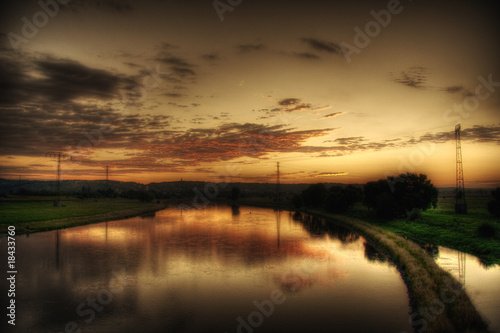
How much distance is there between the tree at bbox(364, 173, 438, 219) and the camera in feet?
199

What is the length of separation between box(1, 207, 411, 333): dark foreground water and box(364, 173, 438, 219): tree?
27401 millimetres

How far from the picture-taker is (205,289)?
20172 mm

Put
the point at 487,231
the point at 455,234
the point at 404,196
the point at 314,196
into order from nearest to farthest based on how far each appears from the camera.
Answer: the point at 487,231
the point at 455,234
the point at 404,196
the point at 314,196

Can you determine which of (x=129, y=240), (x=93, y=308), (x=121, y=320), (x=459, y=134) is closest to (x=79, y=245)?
(x=129, y=240)

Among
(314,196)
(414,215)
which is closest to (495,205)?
(414,215)

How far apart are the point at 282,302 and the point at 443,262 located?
17.4 metres

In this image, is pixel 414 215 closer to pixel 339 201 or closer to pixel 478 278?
pixel 339 201

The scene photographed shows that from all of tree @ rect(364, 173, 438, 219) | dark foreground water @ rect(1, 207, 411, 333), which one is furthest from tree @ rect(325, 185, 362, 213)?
dark foreground water @ rect(1, 207, 411, 333)

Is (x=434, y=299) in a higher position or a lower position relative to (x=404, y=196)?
lower

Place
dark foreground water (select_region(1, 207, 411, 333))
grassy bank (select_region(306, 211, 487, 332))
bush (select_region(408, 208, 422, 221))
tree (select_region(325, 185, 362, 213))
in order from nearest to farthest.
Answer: grassy bank (select_region(306, 211, 487, 332)), dark foreground water (select_region(1, 207, 411, 333)), bush (select_region(408, 208, 422, 221)), tree (select_region(325, 185, 362, 213))

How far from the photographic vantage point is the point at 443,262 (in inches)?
1104

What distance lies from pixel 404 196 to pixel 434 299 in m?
47.8

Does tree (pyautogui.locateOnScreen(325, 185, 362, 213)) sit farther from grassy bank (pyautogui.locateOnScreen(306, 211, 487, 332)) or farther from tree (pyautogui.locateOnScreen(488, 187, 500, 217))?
grassy bank (pyautogui.locateOnScreen(306, 211, 487, 332))

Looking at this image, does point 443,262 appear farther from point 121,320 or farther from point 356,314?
point 121,320
